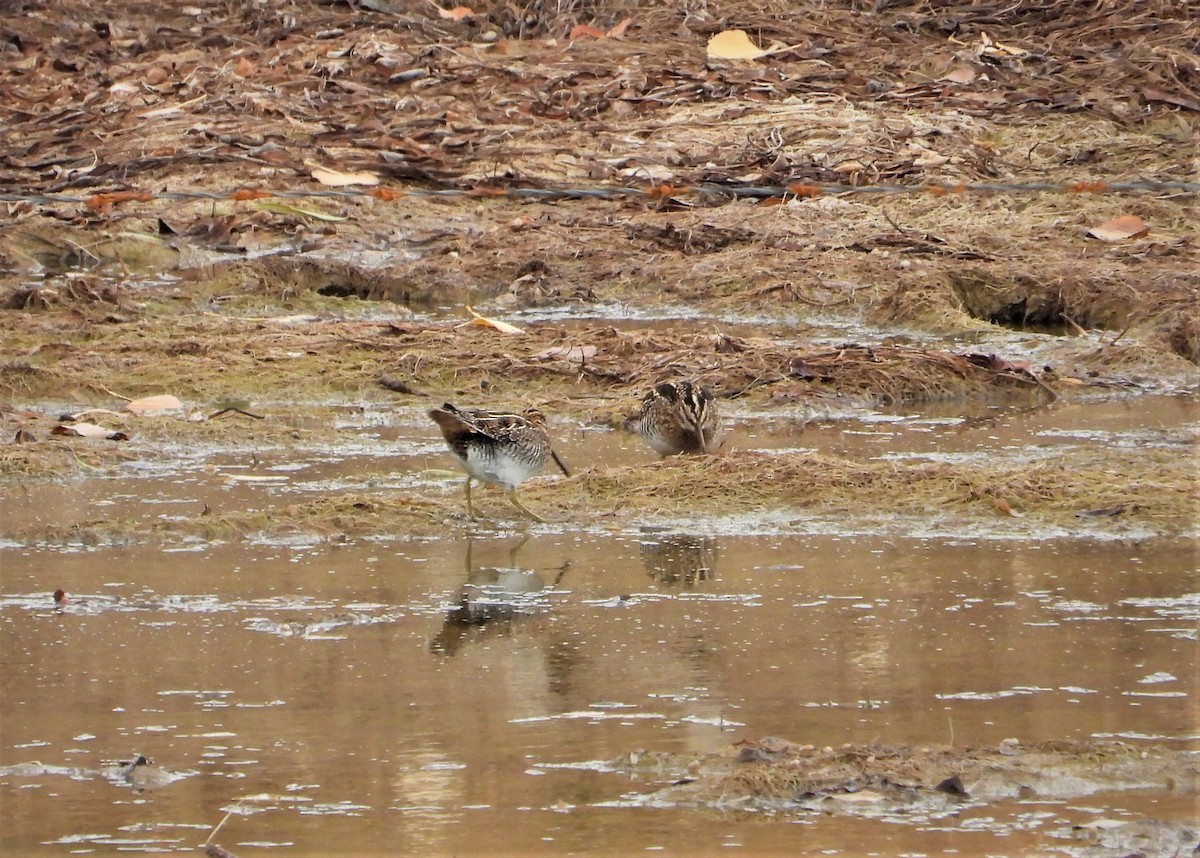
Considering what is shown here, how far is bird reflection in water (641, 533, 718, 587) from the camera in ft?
24.3

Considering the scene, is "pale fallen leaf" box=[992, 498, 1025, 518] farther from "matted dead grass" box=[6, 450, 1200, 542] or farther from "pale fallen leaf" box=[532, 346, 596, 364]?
"pale fallen leaf" box=[532, 346, 596, 364]

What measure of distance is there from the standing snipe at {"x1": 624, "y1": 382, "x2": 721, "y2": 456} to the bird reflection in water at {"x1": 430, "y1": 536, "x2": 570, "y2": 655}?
149 centimetres

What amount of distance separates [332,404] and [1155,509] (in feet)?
13.8

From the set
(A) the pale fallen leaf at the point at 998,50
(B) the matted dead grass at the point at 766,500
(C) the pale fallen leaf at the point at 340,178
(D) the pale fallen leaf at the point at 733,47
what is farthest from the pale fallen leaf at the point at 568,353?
(A) the pale fallen leaf at the point at 998,50

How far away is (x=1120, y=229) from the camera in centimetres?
1370

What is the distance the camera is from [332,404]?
419 inches

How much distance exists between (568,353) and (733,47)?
7.94 m

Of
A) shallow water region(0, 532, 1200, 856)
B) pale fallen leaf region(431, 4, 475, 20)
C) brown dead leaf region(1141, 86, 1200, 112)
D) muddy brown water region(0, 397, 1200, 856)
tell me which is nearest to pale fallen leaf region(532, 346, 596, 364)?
muddy brown water region(0, 397, 1200, 856)

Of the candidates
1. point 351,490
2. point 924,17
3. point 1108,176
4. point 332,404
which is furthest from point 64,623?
point 924,17

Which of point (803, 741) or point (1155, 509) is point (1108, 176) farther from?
point (803, 741)

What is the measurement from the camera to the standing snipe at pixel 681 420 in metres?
9.03

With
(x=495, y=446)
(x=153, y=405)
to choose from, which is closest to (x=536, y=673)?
(x=495, y=446)

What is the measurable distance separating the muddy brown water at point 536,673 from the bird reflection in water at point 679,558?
17 millimetres

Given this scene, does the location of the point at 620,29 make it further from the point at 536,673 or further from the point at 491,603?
the point at 536,673
